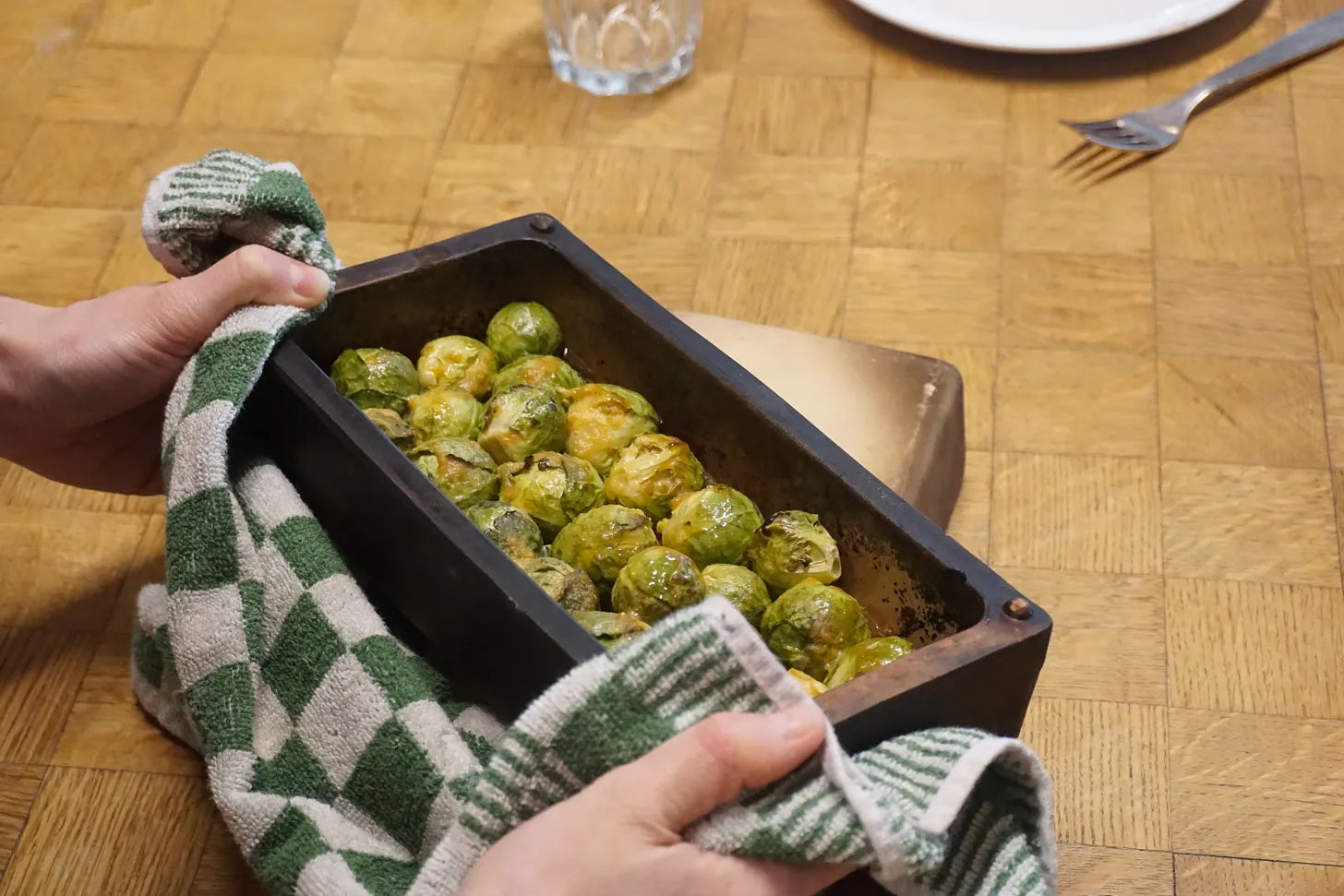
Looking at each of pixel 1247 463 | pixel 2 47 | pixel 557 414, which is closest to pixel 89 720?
pixel 557 414

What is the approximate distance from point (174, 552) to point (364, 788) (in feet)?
0.57

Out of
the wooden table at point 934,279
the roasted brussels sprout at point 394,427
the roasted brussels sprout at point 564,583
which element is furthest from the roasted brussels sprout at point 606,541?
the wooden table at point 934,279

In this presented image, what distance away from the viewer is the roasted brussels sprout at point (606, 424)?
840mm

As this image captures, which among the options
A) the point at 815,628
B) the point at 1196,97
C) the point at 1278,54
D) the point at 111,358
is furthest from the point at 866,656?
the point at 1278,54

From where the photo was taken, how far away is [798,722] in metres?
0.58

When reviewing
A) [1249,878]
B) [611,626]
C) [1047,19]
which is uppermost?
[611,626]

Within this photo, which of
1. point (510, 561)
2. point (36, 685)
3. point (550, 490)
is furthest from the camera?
point (36, 685)

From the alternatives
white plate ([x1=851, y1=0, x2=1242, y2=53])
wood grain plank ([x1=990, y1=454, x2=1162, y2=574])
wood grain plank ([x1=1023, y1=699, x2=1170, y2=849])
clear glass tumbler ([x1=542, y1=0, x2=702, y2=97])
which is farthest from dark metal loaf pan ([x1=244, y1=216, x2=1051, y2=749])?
white plate ([x1=851, y1=0, x2=1242, y2=53])

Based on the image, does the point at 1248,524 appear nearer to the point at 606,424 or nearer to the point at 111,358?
the point at 606,424

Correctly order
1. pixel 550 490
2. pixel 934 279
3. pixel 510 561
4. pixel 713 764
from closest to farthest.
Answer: pixel 713 764, pixel 510 561, pixel 550 490, pixel 934 279

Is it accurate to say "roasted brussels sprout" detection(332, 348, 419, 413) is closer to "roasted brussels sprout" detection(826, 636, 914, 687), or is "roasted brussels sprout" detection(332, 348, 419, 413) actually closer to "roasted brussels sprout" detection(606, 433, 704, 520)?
"roasted brussels sprout" detection(606, 433, 704, 520)

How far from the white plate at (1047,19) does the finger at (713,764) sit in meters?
1.01

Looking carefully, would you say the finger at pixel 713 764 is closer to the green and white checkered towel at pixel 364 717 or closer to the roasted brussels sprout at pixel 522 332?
the green and white checkered towel at pixel 364 717

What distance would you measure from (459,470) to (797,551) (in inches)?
7.9
